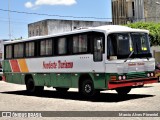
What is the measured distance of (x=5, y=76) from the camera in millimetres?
24766

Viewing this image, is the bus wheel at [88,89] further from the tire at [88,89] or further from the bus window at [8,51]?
the bus window at [8,51]

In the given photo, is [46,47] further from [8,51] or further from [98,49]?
[8,51]

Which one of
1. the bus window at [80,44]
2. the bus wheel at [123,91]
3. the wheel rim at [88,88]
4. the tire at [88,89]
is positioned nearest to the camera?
the tire at [88,89]

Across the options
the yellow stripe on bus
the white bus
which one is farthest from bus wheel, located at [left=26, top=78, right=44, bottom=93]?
the white bus

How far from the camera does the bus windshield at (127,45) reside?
1616 cm

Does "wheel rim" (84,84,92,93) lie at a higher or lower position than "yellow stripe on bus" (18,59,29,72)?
lower

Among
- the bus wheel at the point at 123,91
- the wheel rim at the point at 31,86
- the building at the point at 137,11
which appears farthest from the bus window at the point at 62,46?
the building at the point at 137,11

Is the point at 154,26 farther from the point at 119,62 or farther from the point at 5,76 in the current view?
the point at 119,62

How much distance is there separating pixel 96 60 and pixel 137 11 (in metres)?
33.6

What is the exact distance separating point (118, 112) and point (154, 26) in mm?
29823

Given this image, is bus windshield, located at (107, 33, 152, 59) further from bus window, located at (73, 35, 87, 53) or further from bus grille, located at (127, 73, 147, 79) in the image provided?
bus window, located at (73, 35, 87, 53)

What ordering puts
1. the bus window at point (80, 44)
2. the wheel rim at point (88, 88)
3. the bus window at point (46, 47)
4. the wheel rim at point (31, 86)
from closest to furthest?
the wheel rim at point (88, 88)
the bus window at point (80, 44)
the bus window at point (46, 47)
the wheel rim at point (31, 86)

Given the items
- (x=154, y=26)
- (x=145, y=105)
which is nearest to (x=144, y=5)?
(x=154, y=26)

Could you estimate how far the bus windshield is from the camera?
1616 cm
